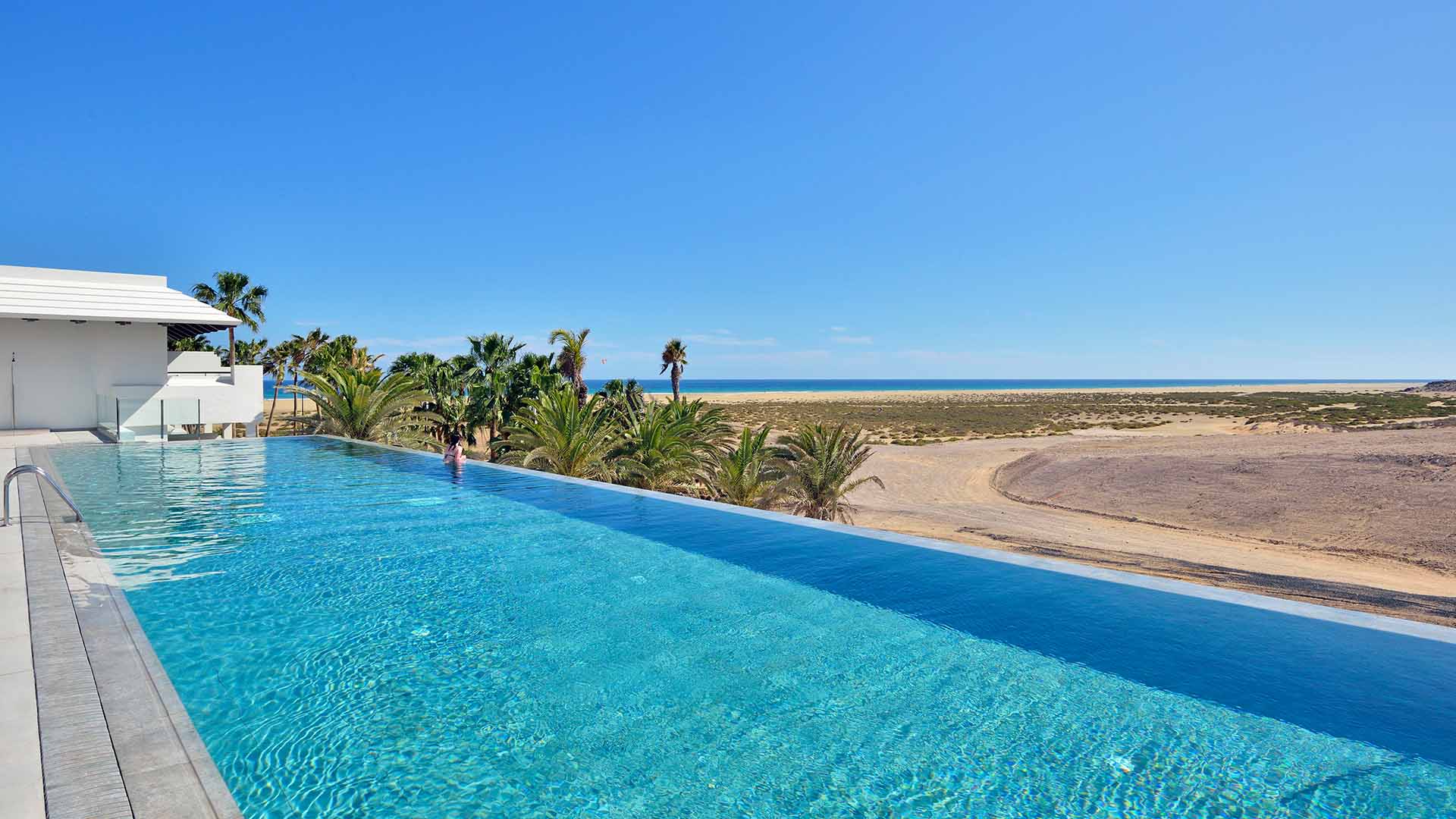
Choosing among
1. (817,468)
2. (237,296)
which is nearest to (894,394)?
(237,296)

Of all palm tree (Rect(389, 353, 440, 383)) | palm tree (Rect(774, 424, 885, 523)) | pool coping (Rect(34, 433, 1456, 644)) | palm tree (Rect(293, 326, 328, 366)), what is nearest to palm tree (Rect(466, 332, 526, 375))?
palm tree (Rect(389, 353, 440, 383))

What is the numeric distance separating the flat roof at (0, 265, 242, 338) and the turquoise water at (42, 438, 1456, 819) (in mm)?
13033

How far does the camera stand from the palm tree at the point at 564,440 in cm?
1534

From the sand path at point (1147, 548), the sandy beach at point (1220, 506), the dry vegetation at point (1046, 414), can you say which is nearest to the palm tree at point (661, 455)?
the sandy beach at point (1220, 506)

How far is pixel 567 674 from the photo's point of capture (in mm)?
4695

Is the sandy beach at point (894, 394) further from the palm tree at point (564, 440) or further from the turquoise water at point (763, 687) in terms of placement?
the turquoise water at point (763, 687)

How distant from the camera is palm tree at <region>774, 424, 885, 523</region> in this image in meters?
17.3

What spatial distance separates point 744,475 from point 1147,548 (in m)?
10.7

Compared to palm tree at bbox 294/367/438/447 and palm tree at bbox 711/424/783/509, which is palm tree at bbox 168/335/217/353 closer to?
palm tree at bbox 294/367/438/447

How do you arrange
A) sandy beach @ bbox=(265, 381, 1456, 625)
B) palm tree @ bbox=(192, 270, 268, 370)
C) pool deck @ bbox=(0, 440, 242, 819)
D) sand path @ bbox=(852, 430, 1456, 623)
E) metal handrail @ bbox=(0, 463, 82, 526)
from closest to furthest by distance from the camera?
1. pool deck @ bbox=(0, 440, 242, 819)
2. metal handrail @ bbox=(0, 463, 82, 526)
3. sand path @ bbox=(852, 430, 1456, 623)
4. sandy beach @ bbox=(265, 381, 1456, 625)
5. palm tree @ bbox=(192, 270, 268, 370)

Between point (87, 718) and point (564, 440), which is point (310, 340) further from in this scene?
point (87, 718)

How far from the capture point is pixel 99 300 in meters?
18.1

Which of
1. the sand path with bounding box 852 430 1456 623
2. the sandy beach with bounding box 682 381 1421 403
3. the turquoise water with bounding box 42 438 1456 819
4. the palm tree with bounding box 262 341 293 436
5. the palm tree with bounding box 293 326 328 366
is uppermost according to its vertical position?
the palm tree with bounding box 293 326 328 366

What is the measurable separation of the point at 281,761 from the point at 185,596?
10.9ft
